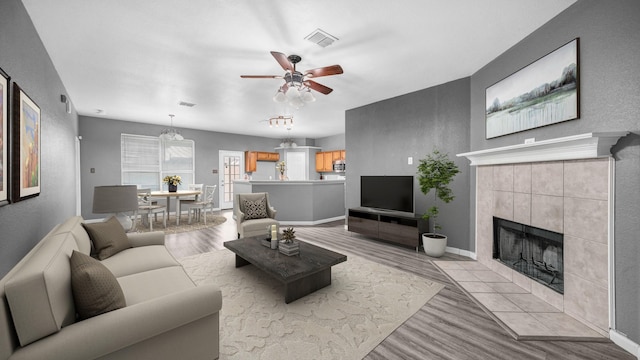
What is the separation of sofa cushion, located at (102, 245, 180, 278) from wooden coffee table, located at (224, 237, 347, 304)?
2.45ft

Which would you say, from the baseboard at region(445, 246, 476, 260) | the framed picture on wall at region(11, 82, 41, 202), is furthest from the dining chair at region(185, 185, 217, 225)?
the baseboard at region(445, 246, 476, 260)

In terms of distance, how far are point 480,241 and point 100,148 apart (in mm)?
8608

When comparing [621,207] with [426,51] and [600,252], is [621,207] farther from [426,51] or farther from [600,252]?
[426,51]

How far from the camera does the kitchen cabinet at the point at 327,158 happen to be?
9.00 meters

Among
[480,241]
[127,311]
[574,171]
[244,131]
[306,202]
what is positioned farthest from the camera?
[244,131]

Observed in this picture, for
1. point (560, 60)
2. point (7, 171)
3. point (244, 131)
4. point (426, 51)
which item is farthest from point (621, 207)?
point (244, 131)

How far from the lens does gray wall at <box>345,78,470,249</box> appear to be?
3.87m

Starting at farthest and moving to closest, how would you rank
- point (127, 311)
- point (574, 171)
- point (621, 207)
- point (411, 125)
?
1. point (411, 125)
2. point (574, 171)
3. point (621, 207)
4. point (127, 311)

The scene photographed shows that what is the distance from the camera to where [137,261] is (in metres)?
2.23

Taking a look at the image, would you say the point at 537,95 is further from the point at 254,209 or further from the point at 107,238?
the point at 107,238

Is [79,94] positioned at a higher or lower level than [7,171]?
higher

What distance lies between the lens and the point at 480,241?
136 inches

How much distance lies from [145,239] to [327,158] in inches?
282

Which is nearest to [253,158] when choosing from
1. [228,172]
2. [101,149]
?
[228,172]
